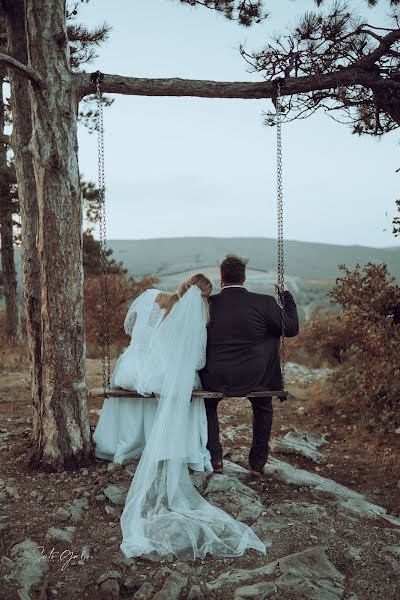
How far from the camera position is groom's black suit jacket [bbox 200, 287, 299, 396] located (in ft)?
19.4

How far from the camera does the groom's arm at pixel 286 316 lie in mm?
5992

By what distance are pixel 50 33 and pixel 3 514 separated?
422 centimetres

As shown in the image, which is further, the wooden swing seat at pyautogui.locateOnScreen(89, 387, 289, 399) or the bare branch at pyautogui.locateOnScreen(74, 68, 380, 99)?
the bare branch at pyautogui.locateOnScreen(74, 68, 380, 99)

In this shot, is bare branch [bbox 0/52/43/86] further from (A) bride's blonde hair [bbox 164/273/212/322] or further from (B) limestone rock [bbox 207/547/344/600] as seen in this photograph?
(B) limestone rock [bbox 207/547/344/600]

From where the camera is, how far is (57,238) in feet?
19.6

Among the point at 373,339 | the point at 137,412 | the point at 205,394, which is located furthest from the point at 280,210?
the point at 373,339

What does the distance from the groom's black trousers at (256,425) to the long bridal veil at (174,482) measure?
0.39 m

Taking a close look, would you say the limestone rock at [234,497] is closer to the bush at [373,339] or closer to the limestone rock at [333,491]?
the limestone rock at [333,491]

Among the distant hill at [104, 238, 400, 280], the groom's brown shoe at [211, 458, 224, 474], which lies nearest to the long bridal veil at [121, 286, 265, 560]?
the groom's brown shoe at [211, 458, 224, 474]

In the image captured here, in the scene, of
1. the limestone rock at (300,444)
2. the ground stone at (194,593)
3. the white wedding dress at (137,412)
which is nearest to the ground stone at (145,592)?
the ground stone at (194,593)

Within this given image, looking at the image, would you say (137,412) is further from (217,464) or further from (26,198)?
(26,198)

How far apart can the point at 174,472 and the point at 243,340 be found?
52.0 inches

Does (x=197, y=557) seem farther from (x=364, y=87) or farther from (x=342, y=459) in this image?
(x=364, y=87)

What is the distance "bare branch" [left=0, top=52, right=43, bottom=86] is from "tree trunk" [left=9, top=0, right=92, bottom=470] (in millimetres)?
80
